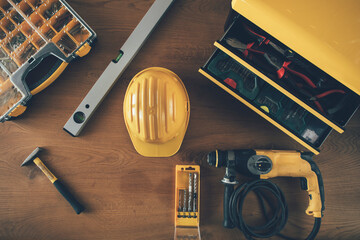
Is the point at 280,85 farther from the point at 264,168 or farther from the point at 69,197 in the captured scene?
the point at 69,197

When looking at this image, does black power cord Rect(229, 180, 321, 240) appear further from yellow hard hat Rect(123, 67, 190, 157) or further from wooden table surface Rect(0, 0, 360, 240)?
yellow hard hat Rect(123, 67, 190, 157)

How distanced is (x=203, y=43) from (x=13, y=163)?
69cm

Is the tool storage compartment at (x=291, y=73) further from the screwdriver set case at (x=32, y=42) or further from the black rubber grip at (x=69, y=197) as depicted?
the black rubber grip at (x=69, y=197)

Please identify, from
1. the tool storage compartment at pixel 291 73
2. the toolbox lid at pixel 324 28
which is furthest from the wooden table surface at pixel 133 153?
the toolbox lid at pixel 324 28

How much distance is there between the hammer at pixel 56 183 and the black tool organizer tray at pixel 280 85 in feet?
1.75

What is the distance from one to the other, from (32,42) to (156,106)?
401 millimetres

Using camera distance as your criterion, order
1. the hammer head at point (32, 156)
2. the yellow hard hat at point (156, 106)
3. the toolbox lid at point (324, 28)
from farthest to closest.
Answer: the hammer head at point (32, 156), the yellow hard hat at point (156, 106), the toolbox lid at point (324, 28)

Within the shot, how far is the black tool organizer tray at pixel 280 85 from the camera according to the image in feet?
1.82

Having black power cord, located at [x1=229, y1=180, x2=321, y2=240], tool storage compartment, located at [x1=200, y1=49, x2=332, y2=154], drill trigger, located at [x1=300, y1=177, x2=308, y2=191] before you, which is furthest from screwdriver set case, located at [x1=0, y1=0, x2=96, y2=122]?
drill trigger, located at [x1=300, y1=177, x2=308, y2=191]

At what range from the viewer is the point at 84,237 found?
2.24ft

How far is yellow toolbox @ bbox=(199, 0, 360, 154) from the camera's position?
0.46 m

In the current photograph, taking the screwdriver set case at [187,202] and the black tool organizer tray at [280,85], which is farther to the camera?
the screwdriver set case at [187,202]

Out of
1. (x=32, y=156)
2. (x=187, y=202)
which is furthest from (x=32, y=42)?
(x=187, y=202)

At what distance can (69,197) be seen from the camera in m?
0.67
